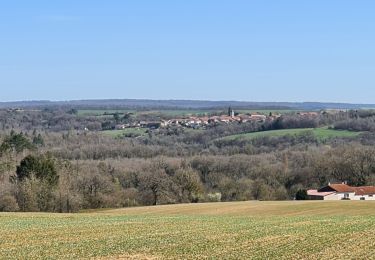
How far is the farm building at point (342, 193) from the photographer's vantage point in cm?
9669

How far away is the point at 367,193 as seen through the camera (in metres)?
99.2

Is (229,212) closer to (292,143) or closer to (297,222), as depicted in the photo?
(297,222)

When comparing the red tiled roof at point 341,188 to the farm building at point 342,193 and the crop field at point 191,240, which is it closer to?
the farm building at point 342,193

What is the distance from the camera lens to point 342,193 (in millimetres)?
97750

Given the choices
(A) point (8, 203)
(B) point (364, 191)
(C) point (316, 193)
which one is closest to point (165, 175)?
(C) point (316, 193)

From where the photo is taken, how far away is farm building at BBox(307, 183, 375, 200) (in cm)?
9669

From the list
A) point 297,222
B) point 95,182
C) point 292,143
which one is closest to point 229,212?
point 297,222

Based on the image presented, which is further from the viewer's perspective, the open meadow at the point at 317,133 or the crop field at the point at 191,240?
the open meadow at the point at 317,133

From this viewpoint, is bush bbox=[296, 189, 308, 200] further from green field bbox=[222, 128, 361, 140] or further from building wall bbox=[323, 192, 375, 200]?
green field bbox=[222, 128, 361, 140]

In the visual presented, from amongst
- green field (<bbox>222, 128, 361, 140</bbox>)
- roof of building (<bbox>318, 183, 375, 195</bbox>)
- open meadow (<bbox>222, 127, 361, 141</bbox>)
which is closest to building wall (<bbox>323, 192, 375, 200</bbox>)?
roof of building (<bbox>318, 183, 375, 195</bbox>)

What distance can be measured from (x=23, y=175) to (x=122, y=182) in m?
26.4

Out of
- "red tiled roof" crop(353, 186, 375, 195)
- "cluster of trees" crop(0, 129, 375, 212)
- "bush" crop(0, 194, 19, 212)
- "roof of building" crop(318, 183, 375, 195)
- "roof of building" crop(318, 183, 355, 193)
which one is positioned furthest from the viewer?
"red tiled roof" crop(353, 186, 375, 195)

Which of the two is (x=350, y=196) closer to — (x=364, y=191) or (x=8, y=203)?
(x=364, y=191)

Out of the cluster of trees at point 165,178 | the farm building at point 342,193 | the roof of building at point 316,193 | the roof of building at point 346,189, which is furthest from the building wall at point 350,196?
the cluster of trees at point 165,178
